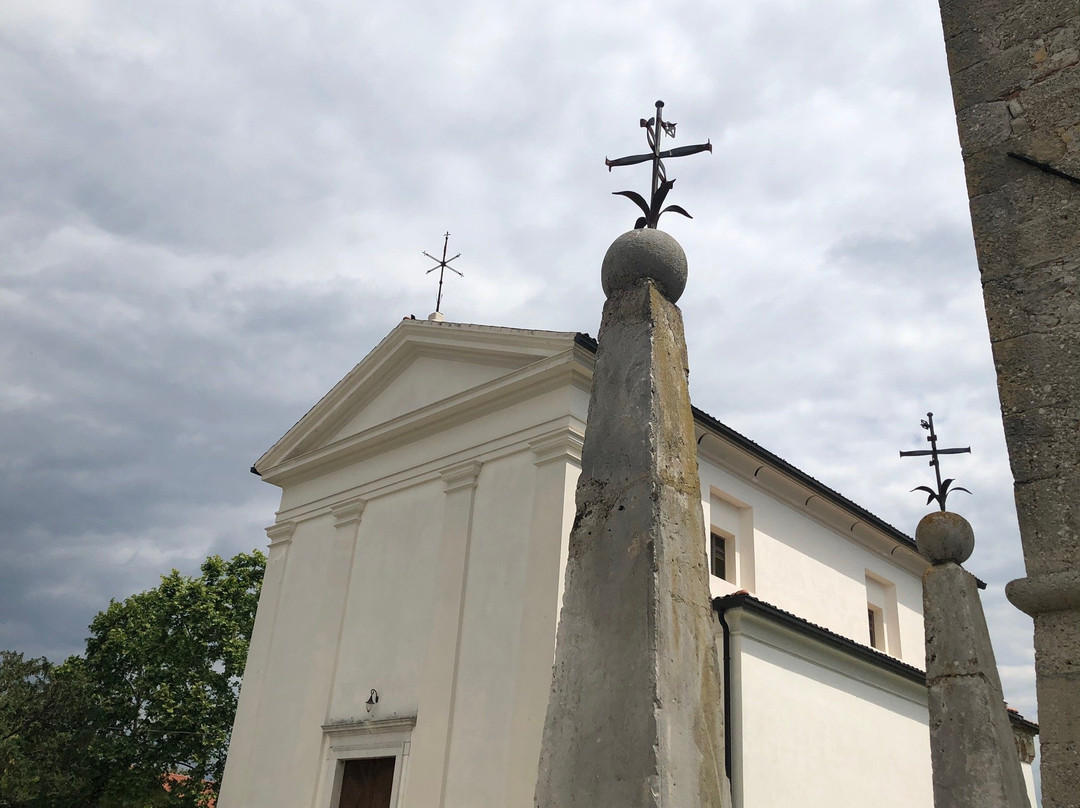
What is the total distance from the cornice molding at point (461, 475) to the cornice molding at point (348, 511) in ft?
6.02

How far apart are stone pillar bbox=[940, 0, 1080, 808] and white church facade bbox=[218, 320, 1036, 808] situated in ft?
17.7

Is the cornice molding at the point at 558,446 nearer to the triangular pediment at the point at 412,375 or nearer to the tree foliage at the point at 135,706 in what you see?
the triangular pediment at the point at 412,375

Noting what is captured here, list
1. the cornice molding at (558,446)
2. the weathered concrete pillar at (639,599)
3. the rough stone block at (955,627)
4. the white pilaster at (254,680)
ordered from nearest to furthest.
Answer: the weathered concrete pillar at (639,599) → the rough stone block at (955,627) → the cornice molding at (558,446) → the white pilaster at (254,680)

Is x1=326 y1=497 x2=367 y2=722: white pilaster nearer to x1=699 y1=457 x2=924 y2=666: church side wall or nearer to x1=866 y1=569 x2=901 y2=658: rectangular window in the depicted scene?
x1=699 y1=457 x2=924 y2=666: church side wall

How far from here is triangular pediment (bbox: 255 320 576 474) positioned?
12.1 meters

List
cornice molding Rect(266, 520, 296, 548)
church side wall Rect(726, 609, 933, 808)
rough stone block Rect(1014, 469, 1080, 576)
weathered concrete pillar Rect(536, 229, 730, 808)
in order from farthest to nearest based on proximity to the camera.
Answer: cornice molding Rect(266, 520, 296, 548), church side wall Rect(726, 609, 933, 808), rough stone block Rect(1014, 469, 1080, 576), weathered concrete pillar Rect(536, 229, 730, 808)

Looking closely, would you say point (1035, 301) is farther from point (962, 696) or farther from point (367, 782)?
point (367, 782)

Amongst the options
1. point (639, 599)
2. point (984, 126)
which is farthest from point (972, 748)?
point (984, 126)

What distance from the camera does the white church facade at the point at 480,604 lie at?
34.2ft

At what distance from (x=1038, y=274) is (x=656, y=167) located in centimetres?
185

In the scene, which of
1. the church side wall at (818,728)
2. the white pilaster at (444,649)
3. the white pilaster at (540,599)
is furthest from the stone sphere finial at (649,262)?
the church side wall at (818,728)

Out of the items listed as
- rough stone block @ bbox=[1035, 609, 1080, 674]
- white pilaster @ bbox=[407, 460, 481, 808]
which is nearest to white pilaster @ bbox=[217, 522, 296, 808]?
white pilaster @ bbox=[407, 460, 481, 808]

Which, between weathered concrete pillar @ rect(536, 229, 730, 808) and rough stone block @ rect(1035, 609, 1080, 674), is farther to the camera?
rough stone block @ rect(1035, 609, 1080, 674)

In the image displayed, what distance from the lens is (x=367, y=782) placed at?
443 inches
